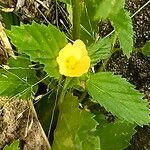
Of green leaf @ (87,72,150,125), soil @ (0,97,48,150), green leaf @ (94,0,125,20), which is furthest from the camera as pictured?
soil @ (0,97,48,150)

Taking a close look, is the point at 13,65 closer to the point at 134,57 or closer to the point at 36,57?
the point at 36,57

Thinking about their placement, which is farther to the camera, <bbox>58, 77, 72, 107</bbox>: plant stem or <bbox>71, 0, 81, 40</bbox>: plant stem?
<bbox>58, 77, 72, 107</bbox>: plant stem

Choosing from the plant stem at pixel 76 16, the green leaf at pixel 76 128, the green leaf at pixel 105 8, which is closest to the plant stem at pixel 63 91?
the green leaf at pixel 76 128

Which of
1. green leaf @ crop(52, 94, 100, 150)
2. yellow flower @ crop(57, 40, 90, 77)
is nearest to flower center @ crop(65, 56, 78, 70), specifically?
yellow flower @ crop(57, 40, 90, 77)

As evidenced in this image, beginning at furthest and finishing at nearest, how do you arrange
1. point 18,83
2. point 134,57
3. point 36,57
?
1. point 134,57
2. point 18,83
3. point 36,57

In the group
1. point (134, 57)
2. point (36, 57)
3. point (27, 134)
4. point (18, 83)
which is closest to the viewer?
point (36, 57)

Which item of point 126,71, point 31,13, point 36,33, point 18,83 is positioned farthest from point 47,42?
point 126,71

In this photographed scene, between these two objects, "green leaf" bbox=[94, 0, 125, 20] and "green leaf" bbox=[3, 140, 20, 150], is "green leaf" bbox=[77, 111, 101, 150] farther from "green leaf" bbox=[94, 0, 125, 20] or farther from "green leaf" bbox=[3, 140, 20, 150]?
"green leaf" bbox=[94, 0, 125, 20]
